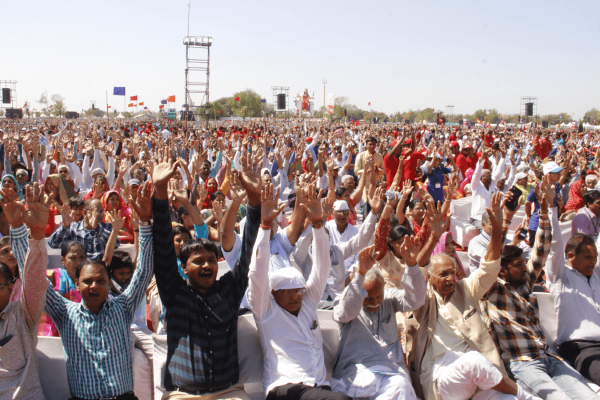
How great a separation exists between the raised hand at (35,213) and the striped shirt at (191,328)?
55 centimetres

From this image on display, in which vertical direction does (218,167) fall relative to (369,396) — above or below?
above

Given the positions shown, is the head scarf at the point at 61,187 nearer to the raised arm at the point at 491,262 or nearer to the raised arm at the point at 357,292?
the raised arm at the point at 357,292

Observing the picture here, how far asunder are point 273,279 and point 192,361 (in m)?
0.67

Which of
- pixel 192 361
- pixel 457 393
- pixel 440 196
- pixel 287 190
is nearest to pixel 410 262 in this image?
pixel 457 393

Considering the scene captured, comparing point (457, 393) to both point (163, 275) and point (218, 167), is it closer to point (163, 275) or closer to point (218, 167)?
point (163, 275)

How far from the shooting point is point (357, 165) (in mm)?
9305

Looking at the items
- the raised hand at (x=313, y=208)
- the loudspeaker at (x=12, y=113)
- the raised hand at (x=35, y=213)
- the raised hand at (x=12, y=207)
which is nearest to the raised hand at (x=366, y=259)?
the raised hand at (x=313, y=208)

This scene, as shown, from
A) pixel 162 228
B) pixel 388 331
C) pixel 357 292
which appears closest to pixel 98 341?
pixel 162 228

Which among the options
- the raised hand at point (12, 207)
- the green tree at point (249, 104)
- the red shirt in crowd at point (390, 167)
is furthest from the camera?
the green tree at point (249, 104)

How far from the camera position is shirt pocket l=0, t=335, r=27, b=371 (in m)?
2.43

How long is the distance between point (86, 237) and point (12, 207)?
2.21 m

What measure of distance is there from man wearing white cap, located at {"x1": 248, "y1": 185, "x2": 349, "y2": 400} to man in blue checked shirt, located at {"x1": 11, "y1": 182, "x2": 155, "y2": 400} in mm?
649

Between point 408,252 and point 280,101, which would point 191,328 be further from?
point 280,101

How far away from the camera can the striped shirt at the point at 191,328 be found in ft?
8.56
